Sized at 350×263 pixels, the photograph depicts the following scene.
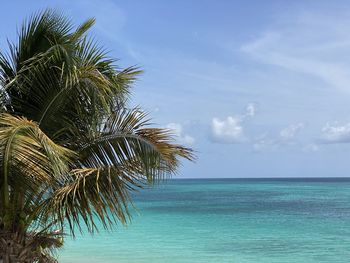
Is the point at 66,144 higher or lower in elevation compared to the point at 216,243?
higher

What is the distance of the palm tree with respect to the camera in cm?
560

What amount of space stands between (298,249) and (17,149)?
14.0 m

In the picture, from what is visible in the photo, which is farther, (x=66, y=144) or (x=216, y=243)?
(x=216, y=243)

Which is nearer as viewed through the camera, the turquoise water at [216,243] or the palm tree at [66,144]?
the palm tree at [66,144]

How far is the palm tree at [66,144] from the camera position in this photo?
5598 millimetres

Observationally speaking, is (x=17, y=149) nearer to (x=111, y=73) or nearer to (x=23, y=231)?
(x=23, y=231)

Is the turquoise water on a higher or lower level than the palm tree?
lower

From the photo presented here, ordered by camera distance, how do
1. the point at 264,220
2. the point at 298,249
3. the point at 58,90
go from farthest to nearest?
1. the point at 264,220
2. the point at 298,249
3. the point at 58,90

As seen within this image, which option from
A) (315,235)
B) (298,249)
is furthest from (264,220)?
(298,249)

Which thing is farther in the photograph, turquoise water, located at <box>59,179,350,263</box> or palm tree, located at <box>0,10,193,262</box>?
turquoise water, located at <box>59,179,350,263</box>

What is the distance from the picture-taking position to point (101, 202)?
5844 mm

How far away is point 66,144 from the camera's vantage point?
20.9 feet

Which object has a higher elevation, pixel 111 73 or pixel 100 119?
pixel 111 73

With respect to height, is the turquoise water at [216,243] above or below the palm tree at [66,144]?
below
